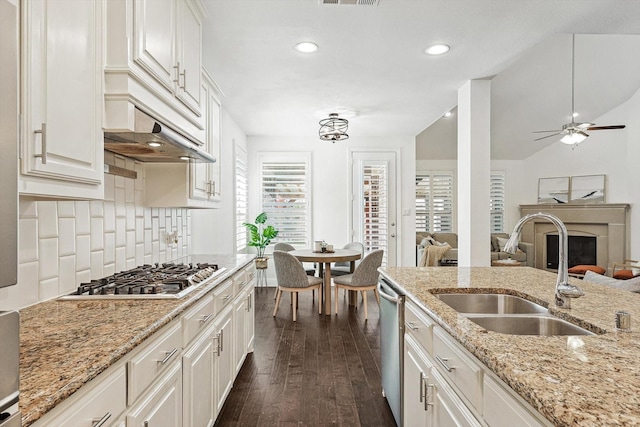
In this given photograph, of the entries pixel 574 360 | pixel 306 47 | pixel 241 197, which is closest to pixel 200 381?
pixel 574 360

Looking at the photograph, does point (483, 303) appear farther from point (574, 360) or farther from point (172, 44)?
point (172, 44)

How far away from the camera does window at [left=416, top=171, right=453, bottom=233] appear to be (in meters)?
8.41

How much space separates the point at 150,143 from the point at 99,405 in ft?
4.22

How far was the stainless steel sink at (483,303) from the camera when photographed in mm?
1883

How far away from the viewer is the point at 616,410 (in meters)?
0.71

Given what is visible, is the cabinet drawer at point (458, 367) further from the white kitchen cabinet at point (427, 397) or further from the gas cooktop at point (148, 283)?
the gas cooktop at point (148, 283)

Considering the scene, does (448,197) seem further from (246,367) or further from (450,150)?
(246,367)

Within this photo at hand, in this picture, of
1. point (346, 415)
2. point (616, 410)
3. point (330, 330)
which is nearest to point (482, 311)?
point (346, 415)

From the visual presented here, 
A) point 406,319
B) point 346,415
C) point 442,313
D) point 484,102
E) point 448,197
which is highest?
point 484,102

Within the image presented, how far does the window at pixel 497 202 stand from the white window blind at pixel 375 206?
3.35 meters

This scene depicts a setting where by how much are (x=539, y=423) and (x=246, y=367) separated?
8.82ft

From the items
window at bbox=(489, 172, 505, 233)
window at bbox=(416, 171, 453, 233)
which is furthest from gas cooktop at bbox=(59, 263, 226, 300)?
window at bbox=(489, 172, 505, 233)

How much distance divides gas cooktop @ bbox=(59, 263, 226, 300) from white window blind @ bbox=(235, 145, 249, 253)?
11.0 feet

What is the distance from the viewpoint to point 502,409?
0.95 meters
